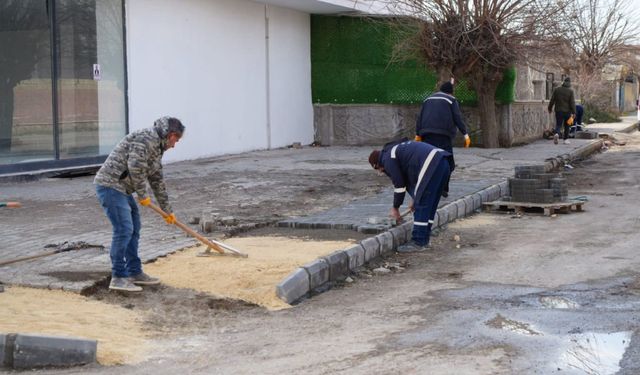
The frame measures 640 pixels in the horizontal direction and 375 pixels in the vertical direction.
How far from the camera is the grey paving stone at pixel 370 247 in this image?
29.3ft

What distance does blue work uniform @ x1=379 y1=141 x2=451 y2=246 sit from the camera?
9.37 m

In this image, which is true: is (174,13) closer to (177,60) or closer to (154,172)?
(177,60)

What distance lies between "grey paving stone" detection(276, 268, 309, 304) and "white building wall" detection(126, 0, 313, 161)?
10.2 meters

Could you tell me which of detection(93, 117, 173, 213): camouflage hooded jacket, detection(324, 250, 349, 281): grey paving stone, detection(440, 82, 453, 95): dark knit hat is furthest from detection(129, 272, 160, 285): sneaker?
detection(440, 82, 453, 95): dark knit hat

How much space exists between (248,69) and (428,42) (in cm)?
423

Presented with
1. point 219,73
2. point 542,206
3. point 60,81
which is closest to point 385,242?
point 542,206

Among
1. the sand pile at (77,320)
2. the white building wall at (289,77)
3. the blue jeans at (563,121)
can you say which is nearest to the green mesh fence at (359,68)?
the white building wall at (289,77)

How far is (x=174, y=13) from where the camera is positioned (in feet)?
59.8

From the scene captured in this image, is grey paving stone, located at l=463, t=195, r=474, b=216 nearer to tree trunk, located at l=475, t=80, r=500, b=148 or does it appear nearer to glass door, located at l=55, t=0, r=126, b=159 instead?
glass door, located at l=55, t=0, r=126, b=159

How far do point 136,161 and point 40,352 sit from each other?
1935 millimetres

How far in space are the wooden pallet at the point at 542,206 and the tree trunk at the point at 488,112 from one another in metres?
8.99

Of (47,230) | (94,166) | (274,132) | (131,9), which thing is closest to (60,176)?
(94,166)

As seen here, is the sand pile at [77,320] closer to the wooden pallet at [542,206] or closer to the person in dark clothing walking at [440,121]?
the person in dark clothing walking at [440,121]

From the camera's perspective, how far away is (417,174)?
9.48 m
